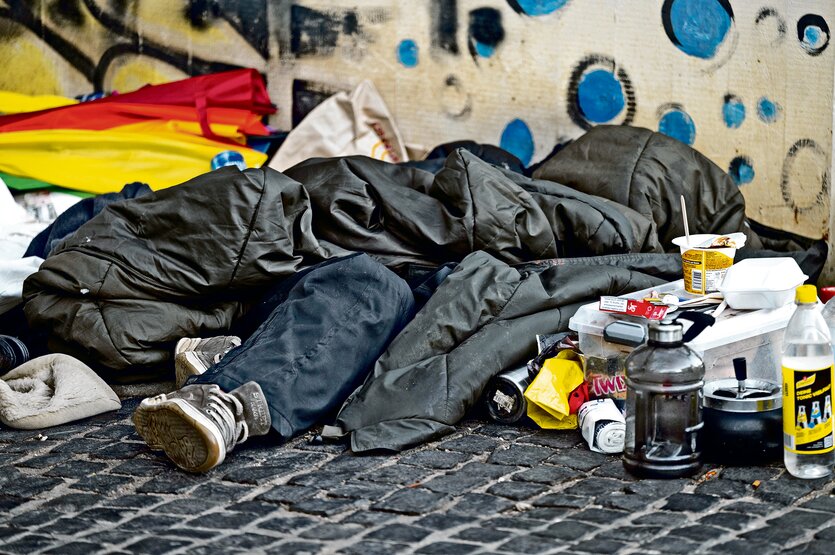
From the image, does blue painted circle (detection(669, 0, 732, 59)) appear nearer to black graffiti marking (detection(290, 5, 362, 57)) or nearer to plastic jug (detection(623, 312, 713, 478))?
black graffiti marking (detection(290, 5, 362, 57))

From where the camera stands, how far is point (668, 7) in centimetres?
600

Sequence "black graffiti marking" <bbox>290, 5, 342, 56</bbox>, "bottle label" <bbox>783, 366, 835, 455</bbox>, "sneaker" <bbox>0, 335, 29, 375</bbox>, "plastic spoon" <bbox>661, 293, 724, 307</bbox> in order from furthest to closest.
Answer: "black graffiti marking" <bbox>290, 5, 342, 56</bbox> → "sneaker" <bbox>0, 335, 29, 375</bbox> → "plastic spoon" <bbox>661, 293, 724, 307</bbox> → "bottle label" <bbox>783, 366, 835, 455</bbox>

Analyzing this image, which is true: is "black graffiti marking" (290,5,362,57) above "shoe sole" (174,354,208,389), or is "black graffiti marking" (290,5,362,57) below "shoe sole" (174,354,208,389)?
above

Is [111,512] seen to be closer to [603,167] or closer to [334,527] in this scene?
[334,527]

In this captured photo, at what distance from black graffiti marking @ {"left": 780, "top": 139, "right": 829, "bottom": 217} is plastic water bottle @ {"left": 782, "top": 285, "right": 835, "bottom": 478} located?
2859 millimetres

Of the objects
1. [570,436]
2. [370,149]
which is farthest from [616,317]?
[370,149]

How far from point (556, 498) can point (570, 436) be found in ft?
1.91

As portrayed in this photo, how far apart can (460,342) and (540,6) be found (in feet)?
9.86

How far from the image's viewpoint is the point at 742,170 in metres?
5.99

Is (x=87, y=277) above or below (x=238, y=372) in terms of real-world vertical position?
above

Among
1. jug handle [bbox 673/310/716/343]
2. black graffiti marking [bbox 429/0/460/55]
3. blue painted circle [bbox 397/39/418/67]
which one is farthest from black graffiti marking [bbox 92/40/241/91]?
jug handle [bbox 673/310/716/343]

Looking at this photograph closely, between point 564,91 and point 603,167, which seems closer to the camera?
point 603,167

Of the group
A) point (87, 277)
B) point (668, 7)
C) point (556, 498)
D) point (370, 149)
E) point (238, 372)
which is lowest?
point (556, 498)

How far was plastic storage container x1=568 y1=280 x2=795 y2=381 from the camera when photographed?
11.5 feet
